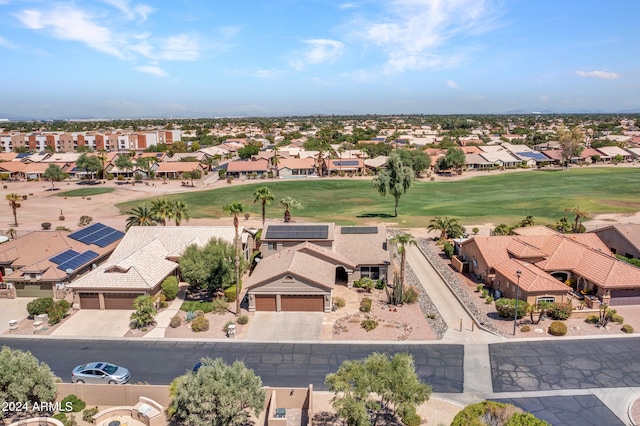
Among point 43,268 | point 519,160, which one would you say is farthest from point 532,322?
point 519,160

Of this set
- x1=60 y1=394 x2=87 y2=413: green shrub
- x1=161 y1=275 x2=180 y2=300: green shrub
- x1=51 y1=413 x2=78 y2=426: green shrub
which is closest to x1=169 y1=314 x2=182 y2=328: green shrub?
x1=161 y1=275 x2=180 y2=300: green shrub

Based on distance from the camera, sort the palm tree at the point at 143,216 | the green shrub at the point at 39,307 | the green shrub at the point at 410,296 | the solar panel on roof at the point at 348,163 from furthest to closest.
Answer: the solar panel on roof at the point at 348,163 → the palm tree at the point at 143,216 → the green shrub at the point at 410,296 → the green shrub at the point at 39,307

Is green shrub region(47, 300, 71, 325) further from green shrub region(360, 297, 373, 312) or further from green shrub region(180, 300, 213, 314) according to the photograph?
green shrub region(360, 297, 373, 312)

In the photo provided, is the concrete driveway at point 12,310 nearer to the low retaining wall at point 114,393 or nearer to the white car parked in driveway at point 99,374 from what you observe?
the white car parked in driveway at point 99,374

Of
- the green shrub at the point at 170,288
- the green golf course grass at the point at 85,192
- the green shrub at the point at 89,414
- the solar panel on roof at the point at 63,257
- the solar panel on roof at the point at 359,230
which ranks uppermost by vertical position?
the solar panel on roof at the point at 359,230

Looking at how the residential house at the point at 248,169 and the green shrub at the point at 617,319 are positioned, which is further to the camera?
the residential house at the point at 248,169

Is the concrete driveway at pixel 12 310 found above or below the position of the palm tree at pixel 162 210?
below

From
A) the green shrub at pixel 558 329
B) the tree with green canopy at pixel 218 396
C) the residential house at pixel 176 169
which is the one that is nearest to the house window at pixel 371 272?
the green shrub at pixel 558 329
